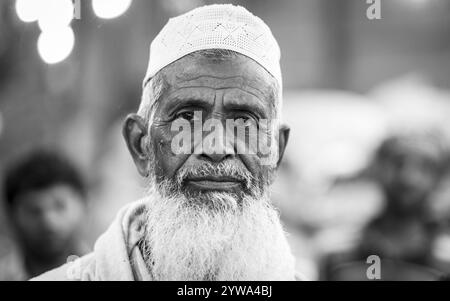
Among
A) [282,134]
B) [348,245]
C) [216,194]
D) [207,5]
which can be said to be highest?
[207,5]

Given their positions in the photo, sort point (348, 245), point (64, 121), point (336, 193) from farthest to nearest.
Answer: point (336, 193)
point (64, 121)
point (348, 245)

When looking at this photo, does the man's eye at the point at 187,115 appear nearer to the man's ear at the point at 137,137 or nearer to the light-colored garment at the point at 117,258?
the man's ear at the point at 137,137

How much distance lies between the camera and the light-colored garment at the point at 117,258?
2.03 m

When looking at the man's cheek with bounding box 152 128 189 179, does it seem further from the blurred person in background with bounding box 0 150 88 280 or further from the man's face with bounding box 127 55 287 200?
the blurred person in background with bounding box 0 150 88 280

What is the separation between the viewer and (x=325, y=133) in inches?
209

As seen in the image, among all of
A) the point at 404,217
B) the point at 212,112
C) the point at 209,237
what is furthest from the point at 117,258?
the point at 404,217

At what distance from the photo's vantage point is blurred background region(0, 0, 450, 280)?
2680mm

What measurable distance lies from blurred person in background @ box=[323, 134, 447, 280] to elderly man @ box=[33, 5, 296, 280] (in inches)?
30.4

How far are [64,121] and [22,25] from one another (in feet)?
A: 2.89

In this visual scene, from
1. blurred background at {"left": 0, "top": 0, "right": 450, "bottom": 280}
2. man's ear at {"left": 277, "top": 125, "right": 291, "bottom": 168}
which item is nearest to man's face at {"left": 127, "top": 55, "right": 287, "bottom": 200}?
man's ear at {"left": 277, "top": 125, "right": 291, "bottom": 168}

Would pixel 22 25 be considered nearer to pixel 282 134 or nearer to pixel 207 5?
pixel 207 5

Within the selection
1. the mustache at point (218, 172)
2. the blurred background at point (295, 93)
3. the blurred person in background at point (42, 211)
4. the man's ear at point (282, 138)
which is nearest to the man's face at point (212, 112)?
the mustache at point (218, 172)

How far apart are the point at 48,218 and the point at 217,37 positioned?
121cm
